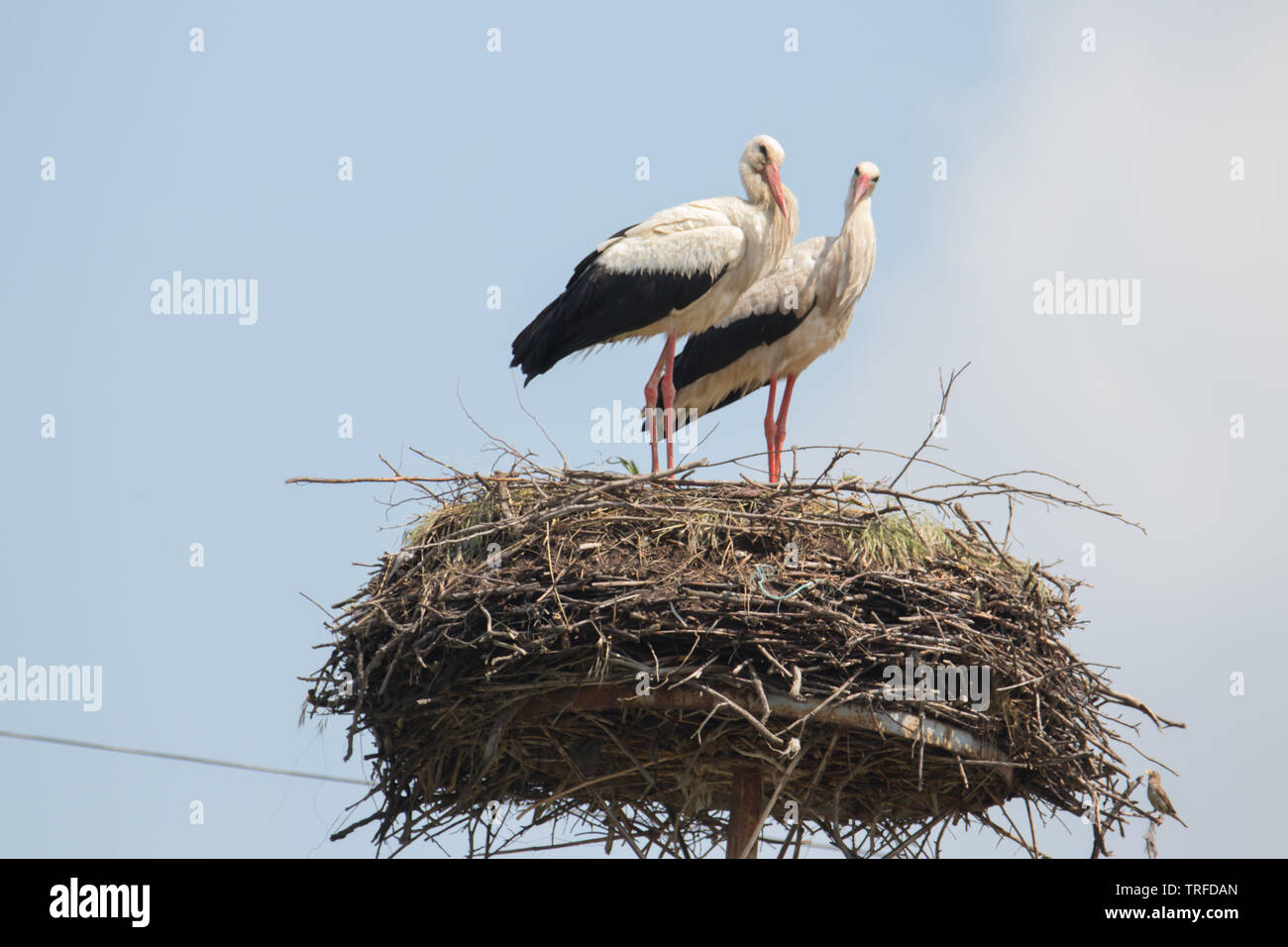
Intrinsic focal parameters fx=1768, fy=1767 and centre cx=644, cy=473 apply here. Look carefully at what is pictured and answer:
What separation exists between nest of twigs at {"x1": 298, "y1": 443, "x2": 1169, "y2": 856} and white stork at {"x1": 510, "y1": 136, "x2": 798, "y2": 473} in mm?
2060

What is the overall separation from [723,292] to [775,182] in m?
0.78

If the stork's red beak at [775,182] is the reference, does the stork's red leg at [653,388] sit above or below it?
below

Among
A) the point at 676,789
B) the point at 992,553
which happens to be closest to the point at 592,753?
the point at 676,789

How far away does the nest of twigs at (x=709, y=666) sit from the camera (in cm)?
742

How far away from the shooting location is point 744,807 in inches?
320

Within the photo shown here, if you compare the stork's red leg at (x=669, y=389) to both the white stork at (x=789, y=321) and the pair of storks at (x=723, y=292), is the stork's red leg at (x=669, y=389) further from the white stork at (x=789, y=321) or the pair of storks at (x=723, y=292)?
the white stork at (x=789, y=321)

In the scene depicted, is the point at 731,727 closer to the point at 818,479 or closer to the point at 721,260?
the point at 818,479

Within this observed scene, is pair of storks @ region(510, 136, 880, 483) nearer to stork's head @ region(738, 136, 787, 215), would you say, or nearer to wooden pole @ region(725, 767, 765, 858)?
stork's head @ region(738, 136, 787, 215)

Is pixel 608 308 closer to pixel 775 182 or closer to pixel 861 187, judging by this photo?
pixel 775 182

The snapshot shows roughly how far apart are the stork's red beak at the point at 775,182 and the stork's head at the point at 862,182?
1.22 meters

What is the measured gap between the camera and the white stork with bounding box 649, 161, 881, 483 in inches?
455

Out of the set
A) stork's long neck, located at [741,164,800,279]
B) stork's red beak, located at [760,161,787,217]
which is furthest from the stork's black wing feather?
stork's red beak, located at [760,161,787,217]

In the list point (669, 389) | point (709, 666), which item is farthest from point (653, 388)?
point (709, 666)

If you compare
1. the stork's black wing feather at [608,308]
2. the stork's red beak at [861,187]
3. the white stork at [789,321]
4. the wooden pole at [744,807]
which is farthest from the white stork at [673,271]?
the wooden pole at [744,807]
